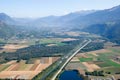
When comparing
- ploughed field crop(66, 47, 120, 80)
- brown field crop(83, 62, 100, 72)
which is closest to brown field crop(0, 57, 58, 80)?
ploughed field crop(66, 47, 120, 80)

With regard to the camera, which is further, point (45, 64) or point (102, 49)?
point (102, 49)

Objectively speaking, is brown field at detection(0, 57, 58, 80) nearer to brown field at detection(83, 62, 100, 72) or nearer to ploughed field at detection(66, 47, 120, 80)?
ploughed field at detection(66, 47, 120, 80)

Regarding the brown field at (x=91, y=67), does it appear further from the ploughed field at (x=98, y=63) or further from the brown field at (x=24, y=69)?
the brown field at (x=24, y=69)

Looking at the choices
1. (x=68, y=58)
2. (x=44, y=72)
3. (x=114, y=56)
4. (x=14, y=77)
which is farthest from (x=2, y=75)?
(x=114, y=56)

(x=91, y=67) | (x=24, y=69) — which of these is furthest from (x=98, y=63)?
(x=24, y=69)

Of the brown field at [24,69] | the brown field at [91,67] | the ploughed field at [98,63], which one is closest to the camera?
the brown field at [24,69]

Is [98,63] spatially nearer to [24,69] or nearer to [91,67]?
[91,67]

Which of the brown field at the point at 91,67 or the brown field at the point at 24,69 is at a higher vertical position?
the brown field at the point at 24,69

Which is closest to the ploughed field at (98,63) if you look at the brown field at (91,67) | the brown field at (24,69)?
the brown field at (91,67)

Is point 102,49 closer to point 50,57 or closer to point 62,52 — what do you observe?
point 62,52

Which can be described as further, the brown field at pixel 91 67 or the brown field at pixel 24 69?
the brown field at pixel 91 67
